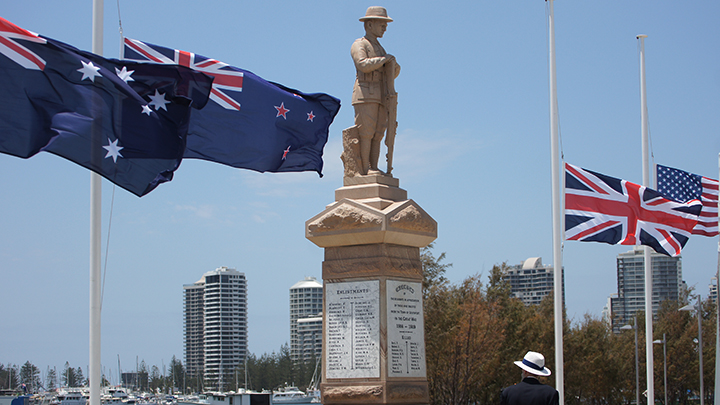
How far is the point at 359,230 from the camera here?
41.0ft

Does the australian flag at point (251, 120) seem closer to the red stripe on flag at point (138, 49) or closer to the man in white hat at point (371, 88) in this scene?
the red stripe on flag at point (138, 49)

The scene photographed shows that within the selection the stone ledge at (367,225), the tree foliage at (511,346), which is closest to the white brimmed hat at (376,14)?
the stone ledge at (367,225)

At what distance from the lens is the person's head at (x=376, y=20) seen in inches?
530

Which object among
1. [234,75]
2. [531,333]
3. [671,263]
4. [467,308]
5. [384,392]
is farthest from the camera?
[671,263]

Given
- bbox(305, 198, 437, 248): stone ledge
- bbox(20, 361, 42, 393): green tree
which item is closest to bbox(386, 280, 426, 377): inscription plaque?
bbox(305, 198, 437, 248): stone ledge

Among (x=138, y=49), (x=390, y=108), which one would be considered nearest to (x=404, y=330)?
(x=390, y=108)

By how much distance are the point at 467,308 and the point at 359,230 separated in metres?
23.7

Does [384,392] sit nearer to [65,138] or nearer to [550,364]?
[65,138]

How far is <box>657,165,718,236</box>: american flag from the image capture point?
23078 mm

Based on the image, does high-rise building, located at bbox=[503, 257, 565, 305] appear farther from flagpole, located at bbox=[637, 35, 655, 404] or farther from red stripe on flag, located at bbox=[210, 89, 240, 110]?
red stripe on flag, located at bbox=[210, 89, 240, 110]

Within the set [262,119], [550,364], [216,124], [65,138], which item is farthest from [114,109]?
[550,364]

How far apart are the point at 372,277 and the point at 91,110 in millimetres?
4586

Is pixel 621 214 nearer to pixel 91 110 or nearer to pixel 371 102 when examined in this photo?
pixel 371 102

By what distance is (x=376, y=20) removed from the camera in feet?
44.2
